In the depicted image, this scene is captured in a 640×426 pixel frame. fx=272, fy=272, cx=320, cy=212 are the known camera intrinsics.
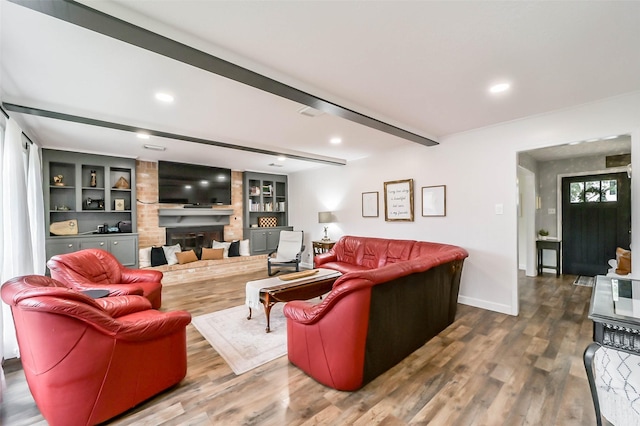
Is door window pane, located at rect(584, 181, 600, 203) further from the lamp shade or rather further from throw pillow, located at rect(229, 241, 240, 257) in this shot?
throw pillow, located at rect(229, 241, 240, 257)

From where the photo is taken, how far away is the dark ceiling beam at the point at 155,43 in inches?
54.4

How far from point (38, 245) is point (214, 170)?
348 cm

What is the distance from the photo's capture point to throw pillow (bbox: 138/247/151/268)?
525cm

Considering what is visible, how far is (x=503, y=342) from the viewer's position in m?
2.81

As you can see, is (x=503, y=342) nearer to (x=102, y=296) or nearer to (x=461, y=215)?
(x=461, y=215)

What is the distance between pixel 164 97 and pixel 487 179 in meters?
4.05

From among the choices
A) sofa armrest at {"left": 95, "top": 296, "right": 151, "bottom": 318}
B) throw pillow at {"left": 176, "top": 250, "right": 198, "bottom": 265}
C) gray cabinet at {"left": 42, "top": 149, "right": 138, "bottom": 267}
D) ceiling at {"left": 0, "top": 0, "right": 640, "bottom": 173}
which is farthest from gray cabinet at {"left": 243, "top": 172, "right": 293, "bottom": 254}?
sofa armrest at {"left": 95, "top": 296, "right": 151, "bottom": 318}

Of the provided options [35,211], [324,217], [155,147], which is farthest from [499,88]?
[35,211]

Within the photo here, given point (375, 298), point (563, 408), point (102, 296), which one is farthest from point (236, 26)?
point (563, 408)

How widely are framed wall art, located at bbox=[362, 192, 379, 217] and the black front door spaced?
3.90 meters

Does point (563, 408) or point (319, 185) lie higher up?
point (319, 185)

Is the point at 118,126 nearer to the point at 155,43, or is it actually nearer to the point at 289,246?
the point at 155,43

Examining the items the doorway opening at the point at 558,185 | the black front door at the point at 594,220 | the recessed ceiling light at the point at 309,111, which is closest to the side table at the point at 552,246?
the doorway opening at the point at 558,185

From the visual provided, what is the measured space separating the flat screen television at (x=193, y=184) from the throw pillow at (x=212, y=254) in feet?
3.44
